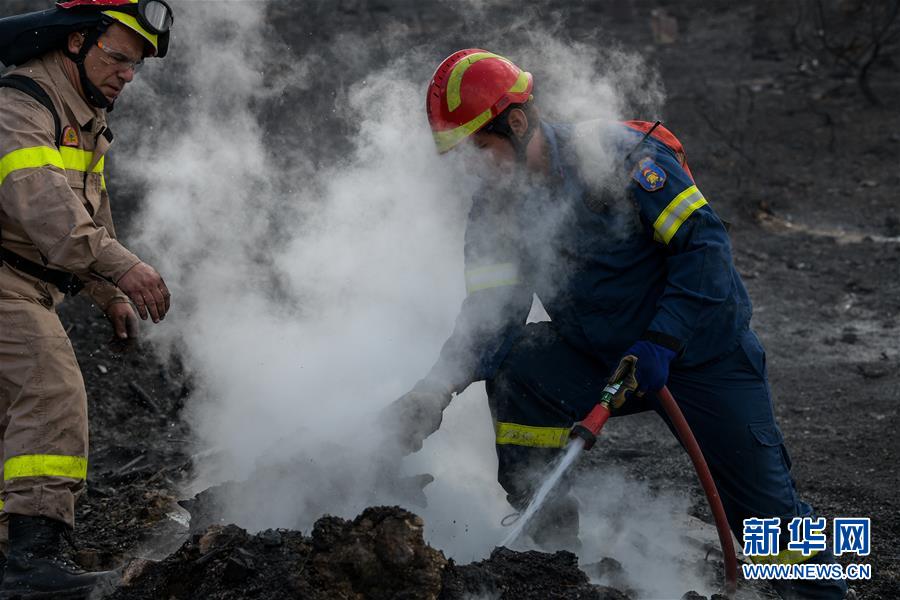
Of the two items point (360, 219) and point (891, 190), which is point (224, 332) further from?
point (891, 190)

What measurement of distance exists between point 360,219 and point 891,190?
733 centimetres

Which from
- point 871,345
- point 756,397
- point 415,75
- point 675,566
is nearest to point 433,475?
point 675,566

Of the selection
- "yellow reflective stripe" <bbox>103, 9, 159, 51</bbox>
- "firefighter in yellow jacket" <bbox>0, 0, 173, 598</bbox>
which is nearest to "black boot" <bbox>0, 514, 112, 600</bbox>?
"firefighter in yellow jacket" <bbox>0, 0, 173, 598</bbox>

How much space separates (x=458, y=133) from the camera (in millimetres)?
3547

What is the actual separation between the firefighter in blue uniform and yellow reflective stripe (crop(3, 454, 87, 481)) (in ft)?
4.02

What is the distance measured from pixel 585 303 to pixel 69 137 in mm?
2064

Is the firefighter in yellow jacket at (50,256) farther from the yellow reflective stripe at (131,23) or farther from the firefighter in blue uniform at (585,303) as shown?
the firefighter in blue uniform at (585,303)

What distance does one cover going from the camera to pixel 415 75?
948 cm

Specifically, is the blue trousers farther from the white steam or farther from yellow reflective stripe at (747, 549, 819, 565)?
the white steam

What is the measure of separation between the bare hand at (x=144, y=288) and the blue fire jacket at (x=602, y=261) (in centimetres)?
116

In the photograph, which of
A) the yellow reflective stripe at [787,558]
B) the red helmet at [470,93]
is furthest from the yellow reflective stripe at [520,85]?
the yellow reflective stripe at [787,558]

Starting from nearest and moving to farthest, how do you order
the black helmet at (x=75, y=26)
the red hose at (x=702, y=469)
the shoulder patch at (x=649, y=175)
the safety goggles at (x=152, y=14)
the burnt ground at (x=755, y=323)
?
the burnt ground at (x=755, y=323)
the red hose at (x=702, y=469)
the shoulder patch at (x=649, y=175)
the black helmet at (x=75, y=26)
the safety goggles at (x=152, y=14)

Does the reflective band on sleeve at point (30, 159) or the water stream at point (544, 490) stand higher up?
the reflective band on sleeve at point (30, 159)

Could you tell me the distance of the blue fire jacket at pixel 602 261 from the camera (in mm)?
3314
